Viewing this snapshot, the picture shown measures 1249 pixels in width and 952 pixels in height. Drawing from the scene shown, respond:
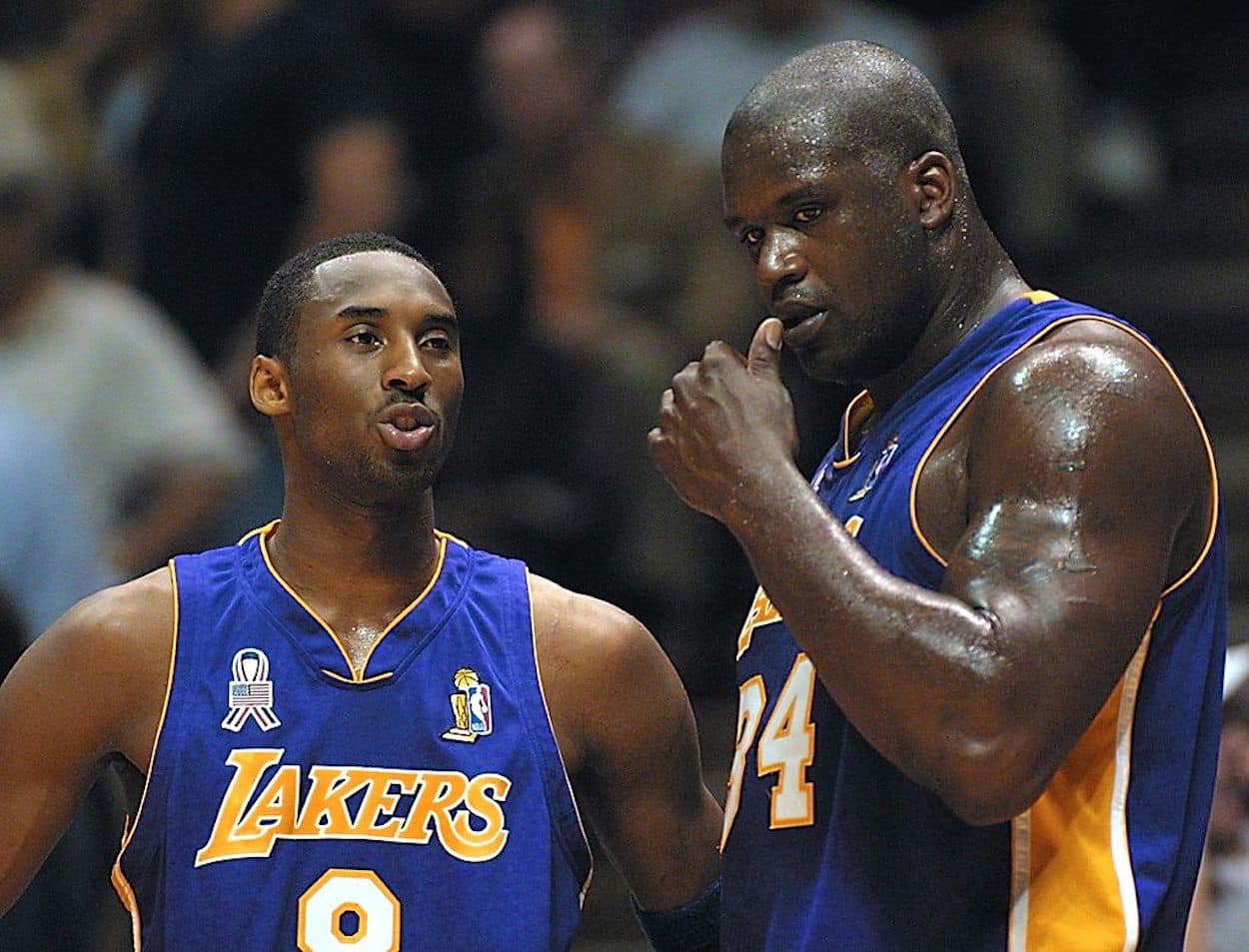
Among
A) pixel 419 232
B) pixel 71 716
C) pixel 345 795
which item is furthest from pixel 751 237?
pixel 419 232

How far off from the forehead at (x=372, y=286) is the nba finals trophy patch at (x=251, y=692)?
0.56 m

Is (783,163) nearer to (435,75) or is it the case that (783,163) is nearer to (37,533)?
(37,533)

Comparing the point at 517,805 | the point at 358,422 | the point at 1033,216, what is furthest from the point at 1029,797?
the point at 1033,216

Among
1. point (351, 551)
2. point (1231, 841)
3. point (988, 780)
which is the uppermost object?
point (351, 551)

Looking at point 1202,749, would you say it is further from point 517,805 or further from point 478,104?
point 478,104

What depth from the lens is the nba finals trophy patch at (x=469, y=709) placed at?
348cm

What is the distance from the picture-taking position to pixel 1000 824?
3.02 m

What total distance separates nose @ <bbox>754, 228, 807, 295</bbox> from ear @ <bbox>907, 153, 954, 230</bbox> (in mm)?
188

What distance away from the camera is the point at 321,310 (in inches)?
141

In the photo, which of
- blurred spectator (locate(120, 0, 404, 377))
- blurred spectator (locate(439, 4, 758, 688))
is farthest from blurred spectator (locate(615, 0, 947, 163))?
blurred spectator (locate(120, 0, 404, 377))

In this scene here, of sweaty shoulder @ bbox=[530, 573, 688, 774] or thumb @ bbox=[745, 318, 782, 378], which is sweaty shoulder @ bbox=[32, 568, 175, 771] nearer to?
sweaty shoulder @ bbox=[530, 573, 688, 774]

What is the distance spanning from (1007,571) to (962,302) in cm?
62

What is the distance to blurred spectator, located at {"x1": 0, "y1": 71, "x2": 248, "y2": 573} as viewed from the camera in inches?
252

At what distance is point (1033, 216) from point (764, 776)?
5.45m
